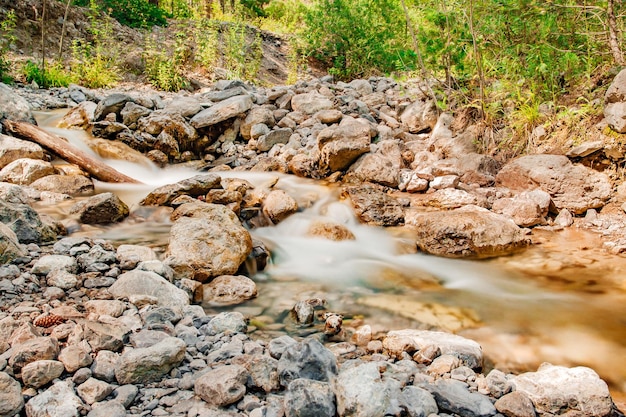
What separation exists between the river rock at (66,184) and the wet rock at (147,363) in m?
3.94

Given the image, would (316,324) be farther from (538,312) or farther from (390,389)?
(538,312)

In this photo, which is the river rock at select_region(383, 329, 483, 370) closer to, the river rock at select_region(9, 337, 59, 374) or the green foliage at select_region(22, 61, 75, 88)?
the river rock at select_region(9, 337, 59, 374)

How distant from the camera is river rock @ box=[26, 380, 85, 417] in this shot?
59.9 inches

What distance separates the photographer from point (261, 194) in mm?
5328

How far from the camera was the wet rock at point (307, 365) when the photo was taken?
6.03 ft

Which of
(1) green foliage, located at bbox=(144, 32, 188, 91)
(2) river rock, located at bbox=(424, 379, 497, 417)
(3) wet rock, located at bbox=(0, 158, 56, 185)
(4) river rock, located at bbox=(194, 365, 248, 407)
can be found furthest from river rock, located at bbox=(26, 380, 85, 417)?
(1) green foliage, located at bbox=(144, 32, 188, 91)

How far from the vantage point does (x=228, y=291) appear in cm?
306

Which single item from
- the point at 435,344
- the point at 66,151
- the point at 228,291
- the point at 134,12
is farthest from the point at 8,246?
the point at 134,12

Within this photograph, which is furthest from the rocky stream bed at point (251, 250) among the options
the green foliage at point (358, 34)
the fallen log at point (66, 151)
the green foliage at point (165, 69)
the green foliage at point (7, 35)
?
the green foliage at point (358, 34)

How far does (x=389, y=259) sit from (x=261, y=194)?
6.55ft

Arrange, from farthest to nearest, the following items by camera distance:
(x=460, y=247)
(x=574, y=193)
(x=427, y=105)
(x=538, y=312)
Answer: (x=427, y=105)
(x=574, y=193)
(x=460, y=247)
(x=538, y=312)

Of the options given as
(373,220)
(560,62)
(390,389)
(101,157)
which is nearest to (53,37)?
(101,157)

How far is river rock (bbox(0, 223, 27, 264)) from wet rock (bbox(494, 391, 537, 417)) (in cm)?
316

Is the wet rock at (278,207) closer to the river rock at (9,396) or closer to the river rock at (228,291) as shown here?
the river rock at (228,291)
